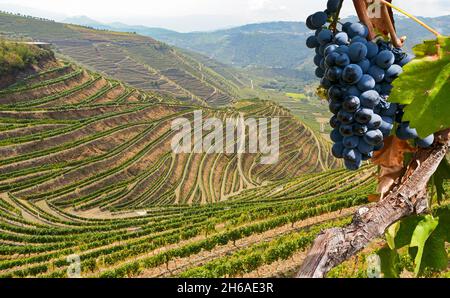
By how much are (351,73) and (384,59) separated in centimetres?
19

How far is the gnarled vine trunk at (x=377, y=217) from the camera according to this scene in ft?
4.51

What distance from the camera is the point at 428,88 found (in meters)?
1.44

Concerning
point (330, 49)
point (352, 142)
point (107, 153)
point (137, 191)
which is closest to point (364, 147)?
point (352, 142)

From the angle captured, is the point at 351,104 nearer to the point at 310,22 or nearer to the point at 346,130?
the point at 346,130

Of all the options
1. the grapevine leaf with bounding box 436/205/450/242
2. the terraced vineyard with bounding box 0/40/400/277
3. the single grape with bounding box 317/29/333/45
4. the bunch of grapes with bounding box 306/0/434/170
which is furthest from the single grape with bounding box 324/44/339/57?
the terraced vineyard with bounding box 0/40/400/277

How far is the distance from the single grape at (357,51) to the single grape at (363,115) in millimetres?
233

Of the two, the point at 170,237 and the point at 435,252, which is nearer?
the point at 435,252

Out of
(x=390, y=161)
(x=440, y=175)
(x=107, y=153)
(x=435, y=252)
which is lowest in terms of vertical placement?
(x=107, y=153)

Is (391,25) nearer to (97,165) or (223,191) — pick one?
(97,165)

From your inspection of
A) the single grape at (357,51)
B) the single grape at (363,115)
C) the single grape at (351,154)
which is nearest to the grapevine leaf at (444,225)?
the single grape at (351,154)

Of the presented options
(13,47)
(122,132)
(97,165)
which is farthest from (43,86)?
(97,165)

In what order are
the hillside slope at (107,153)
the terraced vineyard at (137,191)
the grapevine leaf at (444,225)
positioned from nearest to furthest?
the grapevine leaf at (444,225) < the terraced vineyard at (137,191) < the hillside slope at (107,153)

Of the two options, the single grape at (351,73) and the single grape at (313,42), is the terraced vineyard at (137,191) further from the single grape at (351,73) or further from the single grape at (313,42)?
the single grape at (351,73)

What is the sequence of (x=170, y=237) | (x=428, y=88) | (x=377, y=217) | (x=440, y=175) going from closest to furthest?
(x=428, y=88), (x=377, y=217), (x=440, y=175), (x=170, y=237)
